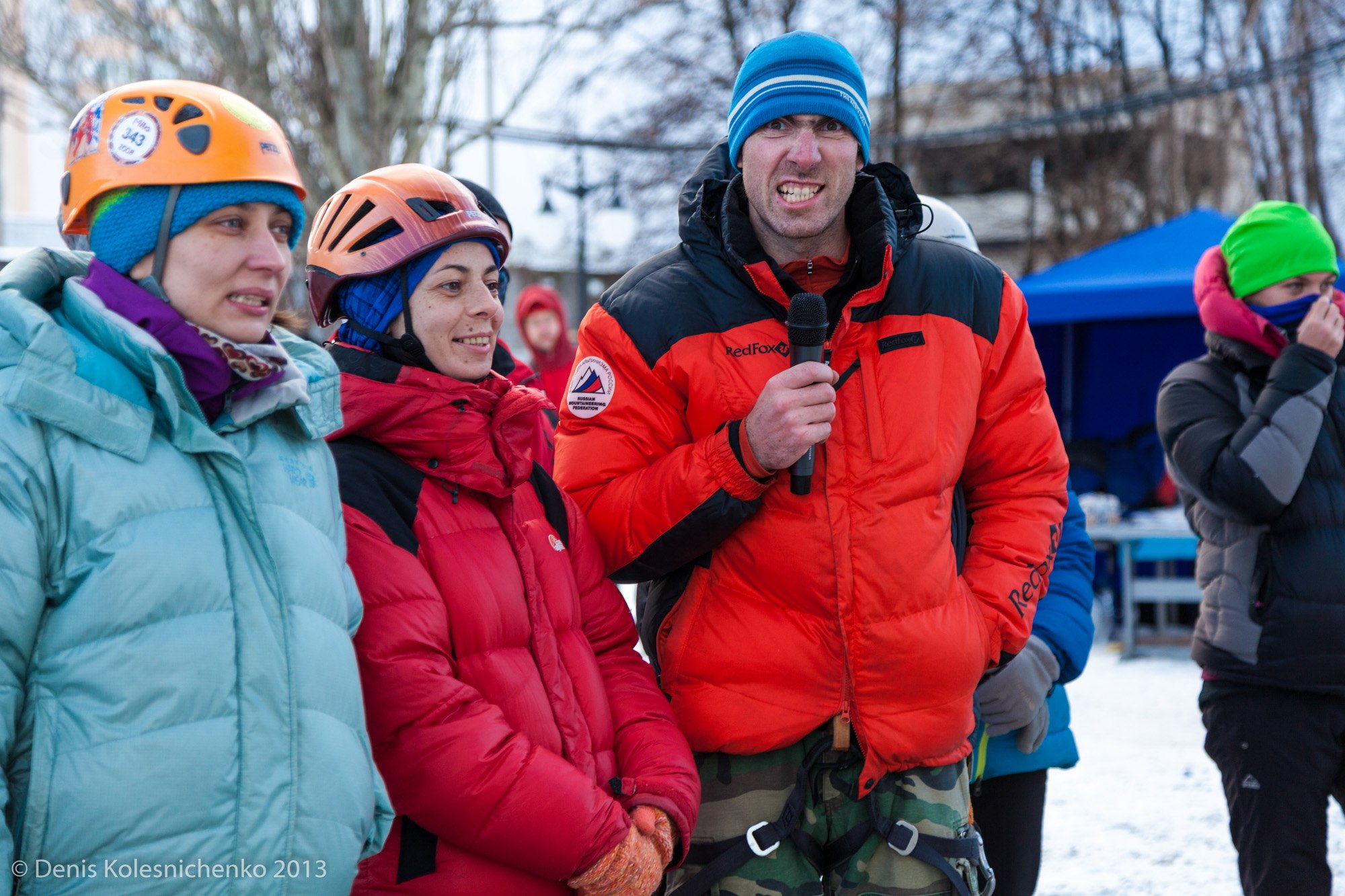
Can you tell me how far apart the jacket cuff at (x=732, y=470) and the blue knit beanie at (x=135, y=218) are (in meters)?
0.98

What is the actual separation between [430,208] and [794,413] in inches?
29.6

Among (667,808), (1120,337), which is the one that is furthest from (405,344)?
(1120,337)

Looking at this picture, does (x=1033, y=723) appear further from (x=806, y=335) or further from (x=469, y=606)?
(x=469, y=606)

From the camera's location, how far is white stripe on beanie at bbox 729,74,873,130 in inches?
95.6

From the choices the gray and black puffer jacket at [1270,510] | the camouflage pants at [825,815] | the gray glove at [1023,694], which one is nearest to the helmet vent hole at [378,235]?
the camouflage pants at [825,815]

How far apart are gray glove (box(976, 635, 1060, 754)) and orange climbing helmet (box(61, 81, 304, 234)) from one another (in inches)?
72.6

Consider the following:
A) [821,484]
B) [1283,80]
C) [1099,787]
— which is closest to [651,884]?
[821,484]

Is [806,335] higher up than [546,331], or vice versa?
[546,331]

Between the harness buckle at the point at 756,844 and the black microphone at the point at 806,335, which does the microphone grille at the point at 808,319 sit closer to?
the black microphone at the point at 806,335

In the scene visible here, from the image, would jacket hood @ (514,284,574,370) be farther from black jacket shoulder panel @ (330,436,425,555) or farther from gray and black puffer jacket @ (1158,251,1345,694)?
black jacket shoulder panel @ (330,436,425,555)

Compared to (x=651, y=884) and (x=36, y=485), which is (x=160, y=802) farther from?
(x=651, y=884)

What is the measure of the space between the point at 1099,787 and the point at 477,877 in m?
4.55

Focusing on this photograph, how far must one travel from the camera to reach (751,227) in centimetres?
247

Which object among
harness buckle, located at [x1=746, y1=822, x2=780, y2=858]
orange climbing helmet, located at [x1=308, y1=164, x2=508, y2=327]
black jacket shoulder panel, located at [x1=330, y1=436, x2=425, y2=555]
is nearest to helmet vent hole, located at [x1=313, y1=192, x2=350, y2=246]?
orange climbing helmet, located at [x1=308, y1=164, x2=508, y2=327]
